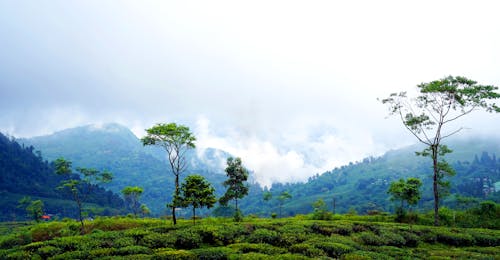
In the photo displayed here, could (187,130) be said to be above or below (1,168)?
below

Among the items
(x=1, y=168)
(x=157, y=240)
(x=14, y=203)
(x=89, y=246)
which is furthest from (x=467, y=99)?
(x=1, y=168)

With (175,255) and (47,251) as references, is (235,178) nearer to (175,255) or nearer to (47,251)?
(175,255)

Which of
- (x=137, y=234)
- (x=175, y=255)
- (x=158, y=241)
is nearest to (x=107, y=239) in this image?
(x=137, y=234)

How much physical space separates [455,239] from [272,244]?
55.6 ft

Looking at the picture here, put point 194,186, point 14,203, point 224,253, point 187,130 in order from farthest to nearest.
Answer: point 14,203 → point 187,130 → point 194,186 → point 224,253

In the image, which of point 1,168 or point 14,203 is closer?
point 14,203

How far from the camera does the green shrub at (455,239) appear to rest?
2794cm

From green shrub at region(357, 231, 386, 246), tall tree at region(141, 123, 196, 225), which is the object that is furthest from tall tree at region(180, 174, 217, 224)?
green shrub at region(357, 231, 386, 246)

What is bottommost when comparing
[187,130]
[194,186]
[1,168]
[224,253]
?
[224,253]

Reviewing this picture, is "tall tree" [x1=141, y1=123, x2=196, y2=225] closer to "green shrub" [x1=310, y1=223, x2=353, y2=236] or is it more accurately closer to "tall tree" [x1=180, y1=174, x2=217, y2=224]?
"tall tree" [x1=180, y1=174, x2=217, y2=224]

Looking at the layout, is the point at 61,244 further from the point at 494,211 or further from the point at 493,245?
the point at 494,211

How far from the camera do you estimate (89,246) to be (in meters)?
22.5

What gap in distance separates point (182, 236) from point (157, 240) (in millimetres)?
1992

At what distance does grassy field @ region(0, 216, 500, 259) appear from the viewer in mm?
20750
